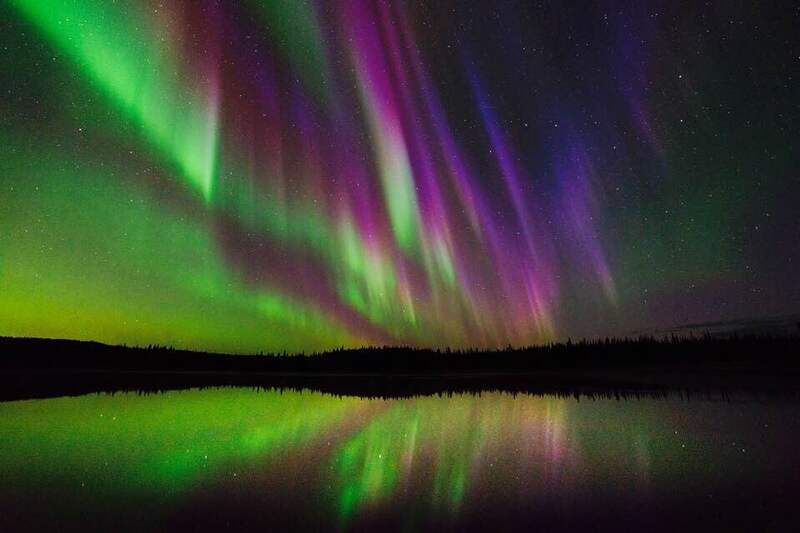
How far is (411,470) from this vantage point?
10.3 metres

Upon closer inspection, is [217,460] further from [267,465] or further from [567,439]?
[567,439]

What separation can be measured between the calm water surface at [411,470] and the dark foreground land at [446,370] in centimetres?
1329

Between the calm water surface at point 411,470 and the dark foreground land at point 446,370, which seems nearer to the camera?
the calm water surface at point 411,470

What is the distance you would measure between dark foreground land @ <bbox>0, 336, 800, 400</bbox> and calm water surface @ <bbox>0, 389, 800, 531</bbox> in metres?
13.3

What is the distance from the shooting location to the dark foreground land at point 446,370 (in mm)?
32719

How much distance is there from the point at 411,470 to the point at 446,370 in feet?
190

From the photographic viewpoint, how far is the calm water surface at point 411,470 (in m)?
7.20

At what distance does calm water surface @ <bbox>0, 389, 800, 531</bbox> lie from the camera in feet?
23.6

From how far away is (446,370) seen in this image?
67.0 meters

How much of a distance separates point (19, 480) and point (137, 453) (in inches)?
129

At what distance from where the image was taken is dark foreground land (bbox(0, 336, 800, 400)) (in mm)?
32719

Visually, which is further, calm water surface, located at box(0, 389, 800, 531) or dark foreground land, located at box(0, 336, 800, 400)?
dark foreground land, located at box(0, 336, 800, 400)

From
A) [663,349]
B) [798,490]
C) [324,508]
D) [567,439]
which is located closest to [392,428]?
[567,439]

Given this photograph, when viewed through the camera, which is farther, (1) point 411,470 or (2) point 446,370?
(2) point 446,370
